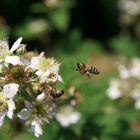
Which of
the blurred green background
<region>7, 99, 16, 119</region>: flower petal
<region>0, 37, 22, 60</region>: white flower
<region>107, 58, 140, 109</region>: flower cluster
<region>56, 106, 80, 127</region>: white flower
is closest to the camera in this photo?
<region>7, 99, 16, 119</region>: flower petal

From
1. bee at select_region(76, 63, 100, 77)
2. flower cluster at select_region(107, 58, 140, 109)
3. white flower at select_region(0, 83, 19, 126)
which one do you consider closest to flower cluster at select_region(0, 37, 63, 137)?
white flower at select_region(0, 83, 19, 126)

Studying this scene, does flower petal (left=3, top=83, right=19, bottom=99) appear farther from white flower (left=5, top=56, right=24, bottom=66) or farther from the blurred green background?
the blurred green background

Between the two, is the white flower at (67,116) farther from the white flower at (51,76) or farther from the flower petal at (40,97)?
the white flower at (51,76)

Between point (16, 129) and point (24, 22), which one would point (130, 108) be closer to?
point (16, 129)

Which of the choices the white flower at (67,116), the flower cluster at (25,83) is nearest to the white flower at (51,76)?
the flower cluster at (25,83)

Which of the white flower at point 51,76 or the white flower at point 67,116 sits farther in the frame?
the white flower at point 67,116

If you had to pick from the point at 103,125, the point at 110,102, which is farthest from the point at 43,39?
the point at 103,125

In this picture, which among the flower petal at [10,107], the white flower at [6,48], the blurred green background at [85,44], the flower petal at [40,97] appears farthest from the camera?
the blurred green background at [85,44]
